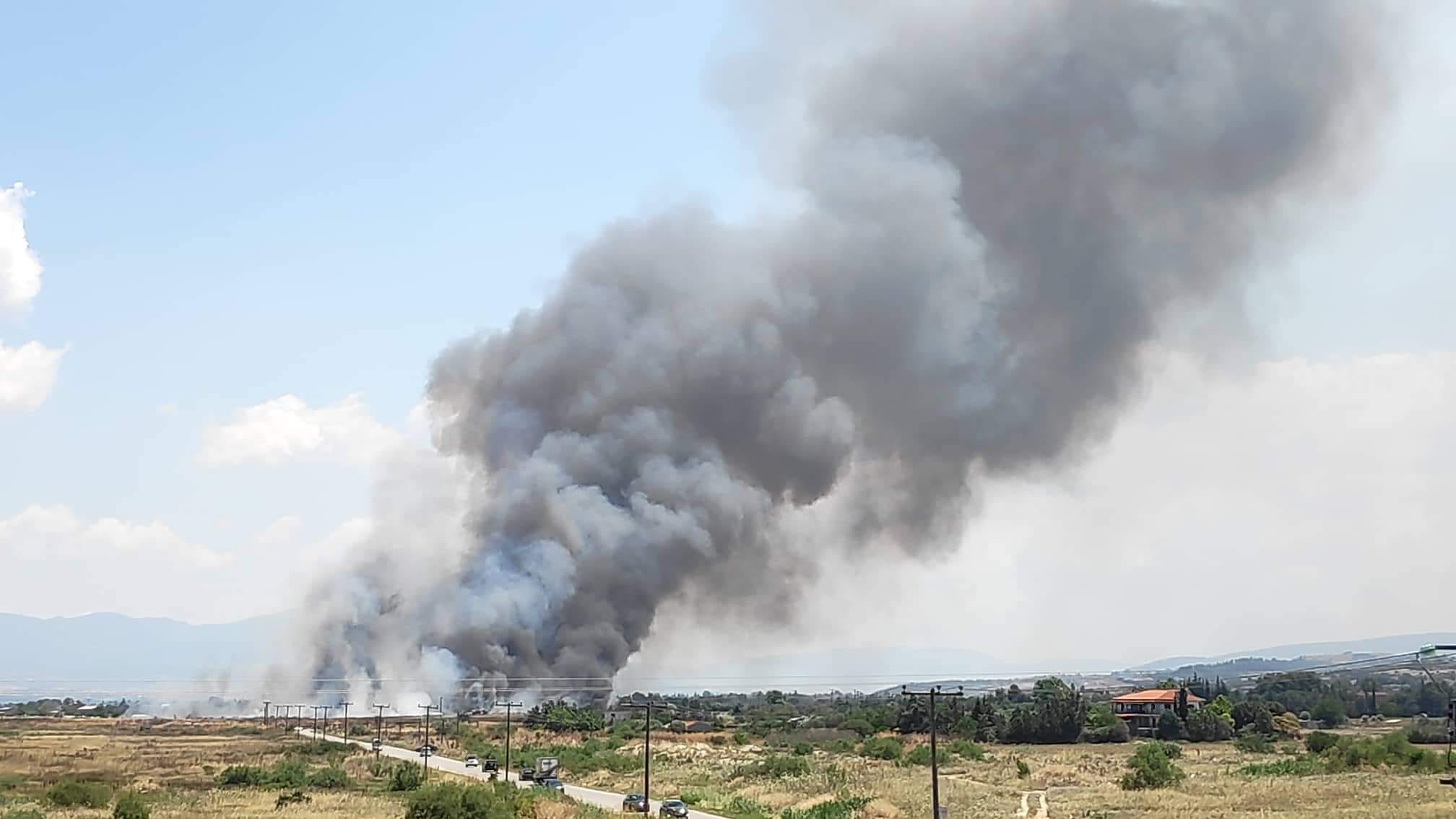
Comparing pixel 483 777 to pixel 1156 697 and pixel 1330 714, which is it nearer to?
pixel 1156 697

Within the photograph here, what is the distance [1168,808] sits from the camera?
40875 mm

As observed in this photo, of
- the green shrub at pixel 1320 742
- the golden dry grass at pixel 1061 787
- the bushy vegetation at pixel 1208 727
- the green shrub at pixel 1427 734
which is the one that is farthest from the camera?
the bushy vegetation at pixel 1208 727

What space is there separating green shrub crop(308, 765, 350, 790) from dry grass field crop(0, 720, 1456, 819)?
0.78 meters

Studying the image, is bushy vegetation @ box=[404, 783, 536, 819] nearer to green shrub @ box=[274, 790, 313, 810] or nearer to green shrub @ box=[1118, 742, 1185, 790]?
green shrub @ box=[274, 790, 313, 810]

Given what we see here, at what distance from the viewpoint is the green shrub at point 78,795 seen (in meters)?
43.6

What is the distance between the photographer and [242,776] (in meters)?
55.8

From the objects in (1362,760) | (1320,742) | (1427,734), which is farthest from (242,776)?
(1427,734)

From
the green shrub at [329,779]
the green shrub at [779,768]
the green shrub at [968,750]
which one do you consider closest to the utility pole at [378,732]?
the green shrub at [329,779]

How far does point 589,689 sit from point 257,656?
51868 millimetres

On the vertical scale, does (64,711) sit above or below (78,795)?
below

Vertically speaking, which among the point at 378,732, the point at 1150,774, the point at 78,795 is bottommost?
the point at 378,732

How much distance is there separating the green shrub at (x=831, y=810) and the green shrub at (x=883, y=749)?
26.8m

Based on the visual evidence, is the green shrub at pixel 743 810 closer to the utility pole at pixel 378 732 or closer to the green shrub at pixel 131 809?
the green shrub at pixel 131 809

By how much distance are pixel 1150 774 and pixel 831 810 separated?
16.1 metres
